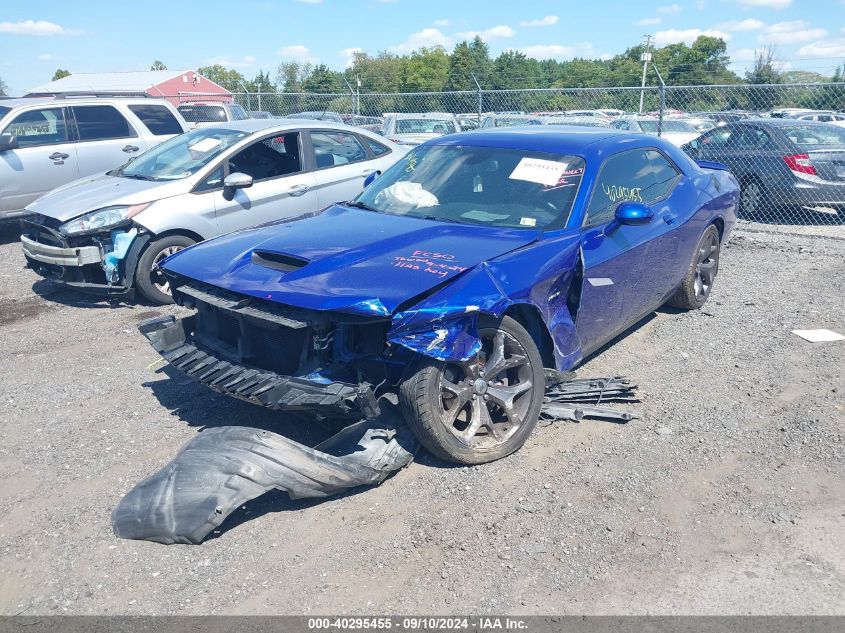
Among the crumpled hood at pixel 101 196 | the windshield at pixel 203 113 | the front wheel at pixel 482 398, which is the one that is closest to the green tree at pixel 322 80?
the windshield at pixel 203 113

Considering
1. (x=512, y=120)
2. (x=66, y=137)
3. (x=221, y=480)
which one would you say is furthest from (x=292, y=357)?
(x=512, y=120)

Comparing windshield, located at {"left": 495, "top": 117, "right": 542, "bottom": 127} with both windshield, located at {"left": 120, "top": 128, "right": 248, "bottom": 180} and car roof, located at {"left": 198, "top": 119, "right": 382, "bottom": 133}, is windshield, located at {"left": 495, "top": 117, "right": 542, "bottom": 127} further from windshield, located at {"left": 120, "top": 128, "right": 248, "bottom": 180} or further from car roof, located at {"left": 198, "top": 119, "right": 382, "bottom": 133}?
windshield, located at {"left": 120, "top": 128, "right": 248, "bottom": 180}

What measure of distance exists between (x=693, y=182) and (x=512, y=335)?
312 cm

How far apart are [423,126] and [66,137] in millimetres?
8689

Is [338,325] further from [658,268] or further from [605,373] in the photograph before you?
[658,268]

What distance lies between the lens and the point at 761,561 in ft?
10.7

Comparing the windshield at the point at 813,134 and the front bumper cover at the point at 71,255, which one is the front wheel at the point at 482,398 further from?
the windshield at the point at 813,134

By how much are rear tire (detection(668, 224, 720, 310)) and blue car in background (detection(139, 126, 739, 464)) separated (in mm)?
901

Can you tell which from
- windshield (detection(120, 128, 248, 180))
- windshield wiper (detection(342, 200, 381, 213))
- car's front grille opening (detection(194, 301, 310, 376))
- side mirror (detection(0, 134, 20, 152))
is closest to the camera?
car's front grille opening (detection(194, 301, 310, 376))

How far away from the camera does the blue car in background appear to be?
3.66 metres

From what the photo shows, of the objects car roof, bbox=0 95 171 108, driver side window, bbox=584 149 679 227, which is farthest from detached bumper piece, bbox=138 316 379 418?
car roof, bbox=0 95 171 108

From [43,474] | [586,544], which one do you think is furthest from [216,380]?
[586,544]

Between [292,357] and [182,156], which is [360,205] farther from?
[182,156]

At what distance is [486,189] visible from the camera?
16.0 ft
